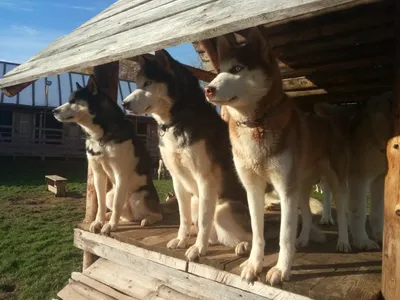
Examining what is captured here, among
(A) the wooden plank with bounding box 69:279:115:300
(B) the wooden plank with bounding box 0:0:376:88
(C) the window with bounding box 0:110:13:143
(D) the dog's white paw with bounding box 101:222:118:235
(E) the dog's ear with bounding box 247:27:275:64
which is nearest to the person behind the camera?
(B) the wooden plank with bounding box 0:0:376:88

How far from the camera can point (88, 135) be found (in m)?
4.34

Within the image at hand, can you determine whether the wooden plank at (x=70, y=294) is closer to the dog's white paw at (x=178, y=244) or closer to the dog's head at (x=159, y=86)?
the dog's white paw at (x=178, y=244)

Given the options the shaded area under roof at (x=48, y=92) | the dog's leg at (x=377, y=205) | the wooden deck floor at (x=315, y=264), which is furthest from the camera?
the shaded area under roof at (x=48, y=92)

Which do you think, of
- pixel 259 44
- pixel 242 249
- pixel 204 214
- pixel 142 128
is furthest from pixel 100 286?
pixel 142 128

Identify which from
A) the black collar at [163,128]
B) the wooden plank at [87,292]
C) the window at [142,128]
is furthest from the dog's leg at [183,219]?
the window at [142,128]

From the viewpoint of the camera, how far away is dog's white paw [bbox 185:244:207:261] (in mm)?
3070

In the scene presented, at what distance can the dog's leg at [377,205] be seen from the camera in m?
3.72

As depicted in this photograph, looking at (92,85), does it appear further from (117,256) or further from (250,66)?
(250,66)

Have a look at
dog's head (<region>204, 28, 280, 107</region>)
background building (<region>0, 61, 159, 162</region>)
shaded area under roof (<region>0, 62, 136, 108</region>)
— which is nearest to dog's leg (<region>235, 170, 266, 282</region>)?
dog's head (<region>204, 28, 280, 107</region>)

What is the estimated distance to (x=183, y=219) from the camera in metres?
3.58

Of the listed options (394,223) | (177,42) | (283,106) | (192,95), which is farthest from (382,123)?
(177,42)

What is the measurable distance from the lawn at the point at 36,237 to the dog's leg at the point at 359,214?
4235mm

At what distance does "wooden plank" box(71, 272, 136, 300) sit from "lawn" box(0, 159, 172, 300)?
1.15 m

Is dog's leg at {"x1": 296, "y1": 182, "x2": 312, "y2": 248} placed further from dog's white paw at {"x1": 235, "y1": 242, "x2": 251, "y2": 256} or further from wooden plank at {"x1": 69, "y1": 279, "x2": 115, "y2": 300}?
wooden plank at {"x1": 69, "y1": 279, "x2": 115, "y2": 300}
